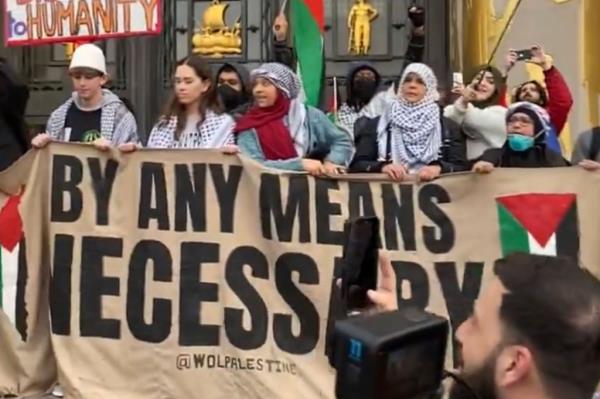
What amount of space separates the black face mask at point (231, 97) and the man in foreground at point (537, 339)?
563 cm

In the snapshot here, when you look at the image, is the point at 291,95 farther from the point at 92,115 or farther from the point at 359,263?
the point at 359,263

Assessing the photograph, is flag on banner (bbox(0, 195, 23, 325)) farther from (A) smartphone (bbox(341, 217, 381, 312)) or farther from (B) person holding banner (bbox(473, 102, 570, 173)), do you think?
(A) smartphone (bbox(341, 217, 381, 312))

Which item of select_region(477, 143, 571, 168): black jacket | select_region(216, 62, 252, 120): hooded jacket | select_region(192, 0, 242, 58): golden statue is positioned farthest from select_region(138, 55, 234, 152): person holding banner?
select_region(192, 0, 242, 58): golden statue

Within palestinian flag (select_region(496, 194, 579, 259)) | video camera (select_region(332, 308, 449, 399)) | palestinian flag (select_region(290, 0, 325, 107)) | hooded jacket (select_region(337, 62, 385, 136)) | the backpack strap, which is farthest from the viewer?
palestinian flag (select_region(290, 0, 325, 107))

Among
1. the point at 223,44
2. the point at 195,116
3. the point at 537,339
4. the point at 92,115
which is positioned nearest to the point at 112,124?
the point at 92,115

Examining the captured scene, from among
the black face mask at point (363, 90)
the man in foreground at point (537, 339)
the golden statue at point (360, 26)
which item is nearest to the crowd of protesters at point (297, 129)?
the black face mask at point (363, 90)

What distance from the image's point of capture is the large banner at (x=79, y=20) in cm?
721

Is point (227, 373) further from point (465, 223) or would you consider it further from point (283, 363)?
point (465, 223)

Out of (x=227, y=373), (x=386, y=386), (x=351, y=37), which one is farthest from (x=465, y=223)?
(x=351, y=37)

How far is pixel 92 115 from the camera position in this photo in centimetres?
631

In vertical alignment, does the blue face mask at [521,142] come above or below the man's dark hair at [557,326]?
above

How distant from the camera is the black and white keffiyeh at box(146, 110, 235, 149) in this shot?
235 inches

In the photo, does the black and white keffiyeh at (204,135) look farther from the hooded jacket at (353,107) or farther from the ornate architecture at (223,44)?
the ornate architecture at (223,44)

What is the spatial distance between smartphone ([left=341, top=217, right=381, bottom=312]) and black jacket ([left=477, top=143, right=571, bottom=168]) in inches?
147
